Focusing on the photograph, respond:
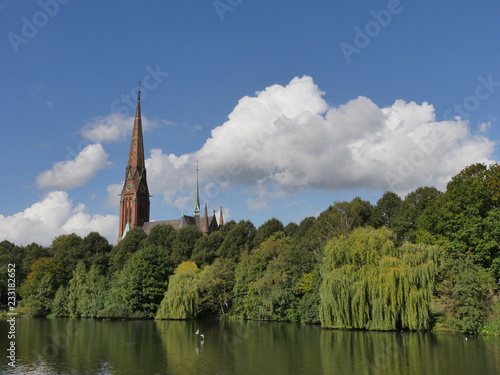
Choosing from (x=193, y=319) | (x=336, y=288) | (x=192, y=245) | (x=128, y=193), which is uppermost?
(x=128, y=193)

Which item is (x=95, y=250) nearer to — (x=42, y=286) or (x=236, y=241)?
(x=42, y=286)

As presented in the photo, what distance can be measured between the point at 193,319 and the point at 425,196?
107 feet

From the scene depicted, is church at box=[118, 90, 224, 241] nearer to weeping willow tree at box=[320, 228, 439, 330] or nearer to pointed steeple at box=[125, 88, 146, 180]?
pointed steeple at box=[125, 88, 146, 180]

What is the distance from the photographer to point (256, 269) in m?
61.2

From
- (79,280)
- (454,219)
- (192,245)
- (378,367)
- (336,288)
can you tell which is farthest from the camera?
(192,245)

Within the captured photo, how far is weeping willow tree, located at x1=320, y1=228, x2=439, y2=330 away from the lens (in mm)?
38594

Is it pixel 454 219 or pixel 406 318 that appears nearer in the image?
pixel 406 318

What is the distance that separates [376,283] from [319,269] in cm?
1035

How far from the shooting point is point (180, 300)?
5891 cm

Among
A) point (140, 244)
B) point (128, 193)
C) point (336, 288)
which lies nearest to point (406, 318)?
point (336, 288)

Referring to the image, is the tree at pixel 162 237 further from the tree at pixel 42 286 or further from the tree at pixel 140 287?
the tree at pixel 140 287

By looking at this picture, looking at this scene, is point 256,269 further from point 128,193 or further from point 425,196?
point 128,193

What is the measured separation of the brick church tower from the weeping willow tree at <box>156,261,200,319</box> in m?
63.4

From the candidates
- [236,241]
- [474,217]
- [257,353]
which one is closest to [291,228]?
[236,241]
